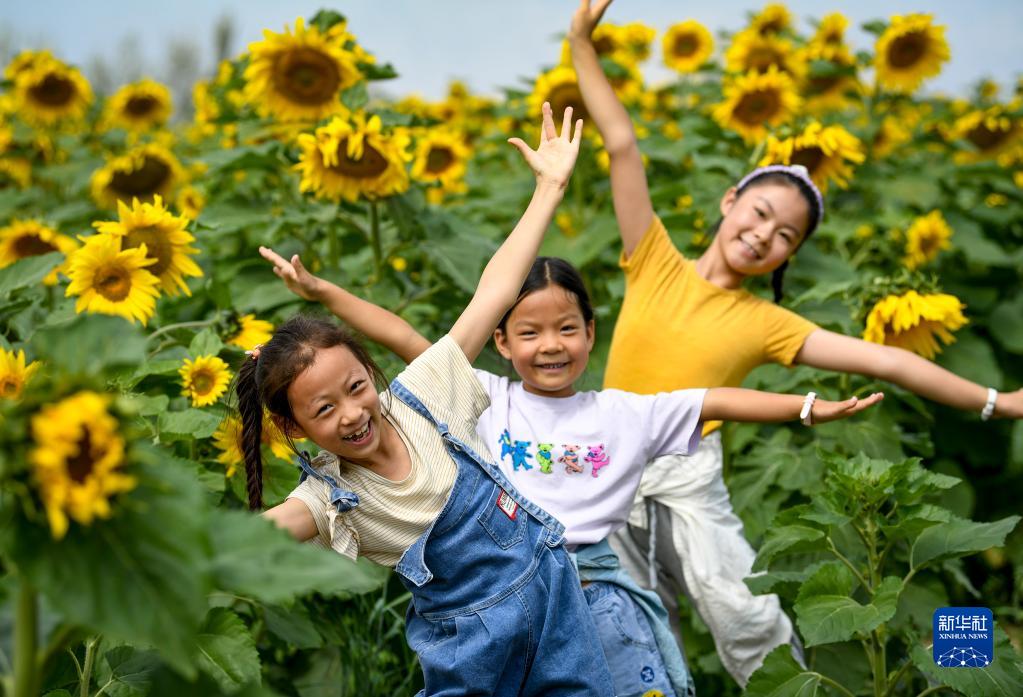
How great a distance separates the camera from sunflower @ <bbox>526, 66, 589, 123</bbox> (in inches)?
154

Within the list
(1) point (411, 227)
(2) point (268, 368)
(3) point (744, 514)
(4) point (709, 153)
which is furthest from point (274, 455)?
(4) point (709, 153)

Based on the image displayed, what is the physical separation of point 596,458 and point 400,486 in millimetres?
480

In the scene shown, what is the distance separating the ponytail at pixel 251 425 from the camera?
5.70 ft

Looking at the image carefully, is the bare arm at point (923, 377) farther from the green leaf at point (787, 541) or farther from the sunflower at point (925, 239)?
the sunflower at point (925, 239)

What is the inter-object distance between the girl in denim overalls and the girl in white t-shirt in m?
0.16

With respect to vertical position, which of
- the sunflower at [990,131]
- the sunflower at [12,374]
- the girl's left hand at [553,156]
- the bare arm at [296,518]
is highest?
the sunflower at [990,131]

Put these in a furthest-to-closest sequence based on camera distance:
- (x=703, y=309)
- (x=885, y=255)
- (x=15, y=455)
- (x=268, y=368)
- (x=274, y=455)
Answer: (x=885, y=255) → (x=703, y=309) → (x=274, y=455) → (x=268, y=368) → (x=15, y=455)

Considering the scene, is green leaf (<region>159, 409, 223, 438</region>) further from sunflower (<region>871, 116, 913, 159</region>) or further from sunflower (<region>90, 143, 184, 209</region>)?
sunflower (<region>871, 116, 913, 159</region>)

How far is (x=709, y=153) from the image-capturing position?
386 cm

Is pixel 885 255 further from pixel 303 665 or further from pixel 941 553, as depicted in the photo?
pixel 303 665

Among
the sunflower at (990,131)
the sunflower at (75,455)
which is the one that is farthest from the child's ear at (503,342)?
the sunflower at (990,131)

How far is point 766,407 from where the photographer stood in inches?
76.6

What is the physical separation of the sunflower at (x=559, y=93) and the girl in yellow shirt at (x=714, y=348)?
1253 mm

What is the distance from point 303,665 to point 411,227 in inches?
49.1
